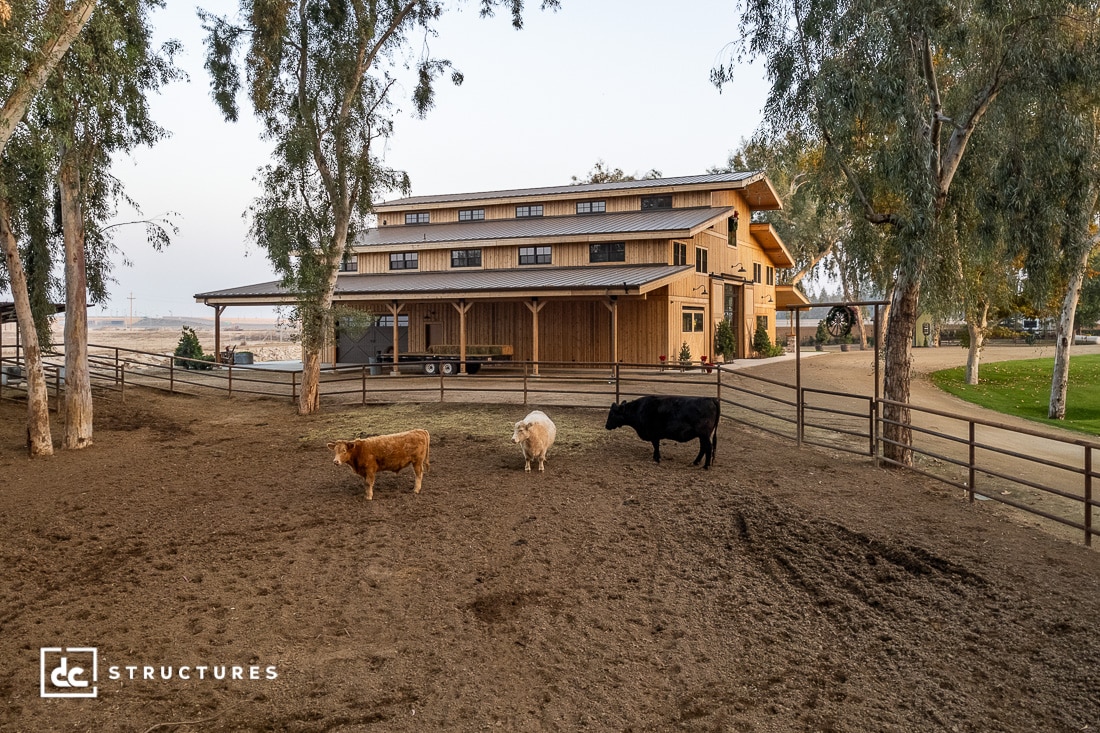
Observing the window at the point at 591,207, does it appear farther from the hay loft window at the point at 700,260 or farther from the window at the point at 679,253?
the window at the point at 679,253

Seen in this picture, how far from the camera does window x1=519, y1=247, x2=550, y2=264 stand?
29.3m

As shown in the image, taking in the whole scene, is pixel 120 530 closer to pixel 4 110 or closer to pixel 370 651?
pixel 370 651

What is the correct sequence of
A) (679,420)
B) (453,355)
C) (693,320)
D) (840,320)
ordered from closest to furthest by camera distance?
1. (679,420)
2. (840,320)
3. (453,355)
4. (693,320)

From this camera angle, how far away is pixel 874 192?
1316cm

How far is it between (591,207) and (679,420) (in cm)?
2350

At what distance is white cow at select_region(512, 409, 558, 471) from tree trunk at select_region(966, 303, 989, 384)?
2126 centimetres

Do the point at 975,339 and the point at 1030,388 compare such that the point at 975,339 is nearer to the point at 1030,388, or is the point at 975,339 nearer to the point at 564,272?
the point at 1030,388

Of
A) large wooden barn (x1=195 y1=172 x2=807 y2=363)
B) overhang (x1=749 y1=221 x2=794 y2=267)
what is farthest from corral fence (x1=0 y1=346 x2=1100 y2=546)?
overhang (x1=749 y1=221 x2=794 y2=267)

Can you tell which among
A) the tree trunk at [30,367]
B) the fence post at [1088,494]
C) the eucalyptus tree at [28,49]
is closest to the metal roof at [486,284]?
the tree trunk at [30,367]

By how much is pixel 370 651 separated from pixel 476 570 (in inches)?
68.5

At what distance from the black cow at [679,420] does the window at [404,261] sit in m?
21.3

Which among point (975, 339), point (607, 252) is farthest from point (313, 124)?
point (975, 339)

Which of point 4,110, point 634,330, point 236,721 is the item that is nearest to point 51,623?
point 236,721

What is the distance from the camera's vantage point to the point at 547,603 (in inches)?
260
